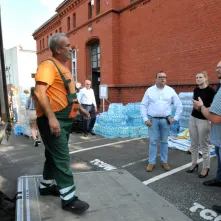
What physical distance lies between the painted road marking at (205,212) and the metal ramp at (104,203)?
0.52 meters

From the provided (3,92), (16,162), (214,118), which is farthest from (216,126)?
(16,162)

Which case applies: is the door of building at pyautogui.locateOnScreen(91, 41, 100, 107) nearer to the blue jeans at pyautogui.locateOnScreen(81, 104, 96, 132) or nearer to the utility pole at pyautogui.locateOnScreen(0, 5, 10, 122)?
the blue jeans at pyautogui.locateOnScreen(81, 104, 96, 132)

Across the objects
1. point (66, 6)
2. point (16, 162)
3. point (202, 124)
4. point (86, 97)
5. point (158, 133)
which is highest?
point (66, 6)

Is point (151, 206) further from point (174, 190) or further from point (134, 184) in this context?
point (174, 190)

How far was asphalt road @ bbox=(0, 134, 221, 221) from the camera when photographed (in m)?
3.27

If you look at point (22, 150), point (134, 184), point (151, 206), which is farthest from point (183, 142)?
point (22, 150)

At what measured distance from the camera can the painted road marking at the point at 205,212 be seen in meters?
2.84

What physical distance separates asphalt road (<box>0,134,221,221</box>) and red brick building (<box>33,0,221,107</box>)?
3.46m

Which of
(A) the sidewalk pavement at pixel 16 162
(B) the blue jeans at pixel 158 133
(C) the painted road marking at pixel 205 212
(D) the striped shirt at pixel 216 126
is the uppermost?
(D) the striped shirt at pixel 216 126

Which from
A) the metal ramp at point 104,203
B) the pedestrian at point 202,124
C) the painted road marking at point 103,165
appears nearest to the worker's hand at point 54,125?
the metal ramp at point 104,203

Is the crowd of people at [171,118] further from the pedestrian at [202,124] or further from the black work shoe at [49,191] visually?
the black work shoe at [49,191]

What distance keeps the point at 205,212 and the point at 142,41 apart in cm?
832

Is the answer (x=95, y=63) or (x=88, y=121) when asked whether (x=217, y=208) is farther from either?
(x=95, y=63)

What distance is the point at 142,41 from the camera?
10023 millimetres
